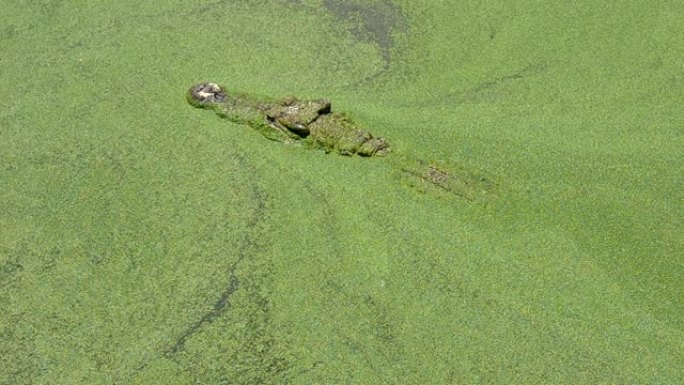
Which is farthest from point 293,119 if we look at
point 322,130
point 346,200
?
point 346,200

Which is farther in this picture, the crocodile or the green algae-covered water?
the crocodile

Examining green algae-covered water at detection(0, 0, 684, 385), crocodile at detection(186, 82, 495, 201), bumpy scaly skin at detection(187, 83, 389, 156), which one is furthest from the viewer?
bumpy scaly skin at detection(187, 83, 389, 156)

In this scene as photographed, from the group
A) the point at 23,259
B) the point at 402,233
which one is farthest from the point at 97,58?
the point at 402,233

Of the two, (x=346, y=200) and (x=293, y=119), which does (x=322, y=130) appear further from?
(x=346, y=200)

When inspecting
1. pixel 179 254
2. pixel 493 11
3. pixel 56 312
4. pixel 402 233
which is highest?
pixel 493 11

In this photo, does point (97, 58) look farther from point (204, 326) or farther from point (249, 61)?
point (204, 326)

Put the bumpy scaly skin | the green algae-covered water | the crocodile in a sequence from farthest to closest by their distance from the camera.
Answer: the bumpy scaly skin → the crocodile → the green algae-covered water
